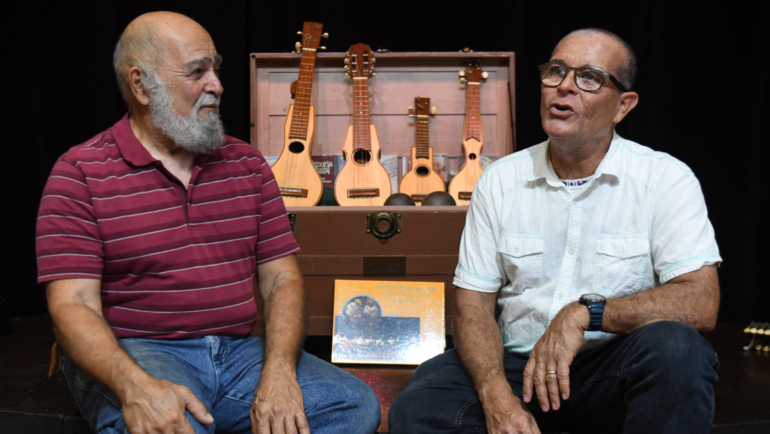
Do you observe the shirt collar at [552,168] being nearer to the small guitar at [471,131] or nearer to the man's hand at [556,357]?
the man's hand at [556,357]

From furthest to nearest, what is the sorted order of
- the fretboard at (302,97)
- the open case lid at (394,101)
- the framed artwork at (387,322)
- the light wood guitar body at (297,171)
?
the open case lid at (394,101) < the fretboard at (302,97) < the light wood guitar body at (297,171) < the framed artwork at (387,322)

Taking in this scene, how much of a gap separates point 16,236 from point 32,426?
58.0 inches

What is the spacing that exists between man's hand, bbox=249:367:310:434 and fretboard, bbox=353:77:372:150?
60.5 inches

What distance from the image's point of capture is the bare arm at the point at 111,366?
46.6 inches

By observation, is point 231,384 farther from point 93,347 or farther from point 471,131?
point 471,131

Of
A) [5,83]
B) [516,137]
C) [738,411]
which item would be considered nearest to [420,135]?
[516,137]

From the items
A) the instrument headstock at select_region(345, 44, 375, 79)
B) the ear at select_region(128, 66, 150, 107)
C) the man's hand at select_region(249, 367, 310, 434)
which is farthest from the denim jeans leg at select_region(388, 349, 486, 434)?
the instrument headstock at select_region(345, 44, 375, 79)

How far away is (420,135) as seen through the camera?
9.32 ft

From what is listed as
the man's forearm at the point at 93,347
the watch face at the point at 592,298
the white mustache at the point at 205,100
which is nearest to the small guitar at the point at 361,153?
the white mustache at the point at 205,100

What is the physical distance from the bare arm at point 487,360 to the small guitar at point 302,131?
1192 mm

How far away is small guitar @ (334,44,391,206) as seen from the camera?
8.85 ft

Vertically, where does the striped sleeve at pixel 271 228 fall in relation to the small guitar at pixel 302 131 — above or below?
below

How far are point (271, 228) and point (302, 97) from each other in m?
1.24

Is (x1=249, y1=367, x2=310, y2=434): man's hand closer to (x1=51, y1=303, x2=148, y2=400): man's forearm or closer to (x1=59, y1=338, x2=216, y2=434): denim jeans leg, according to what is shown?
(x1=59, y1=338, x2=216, y2=434): denim jeans leg
